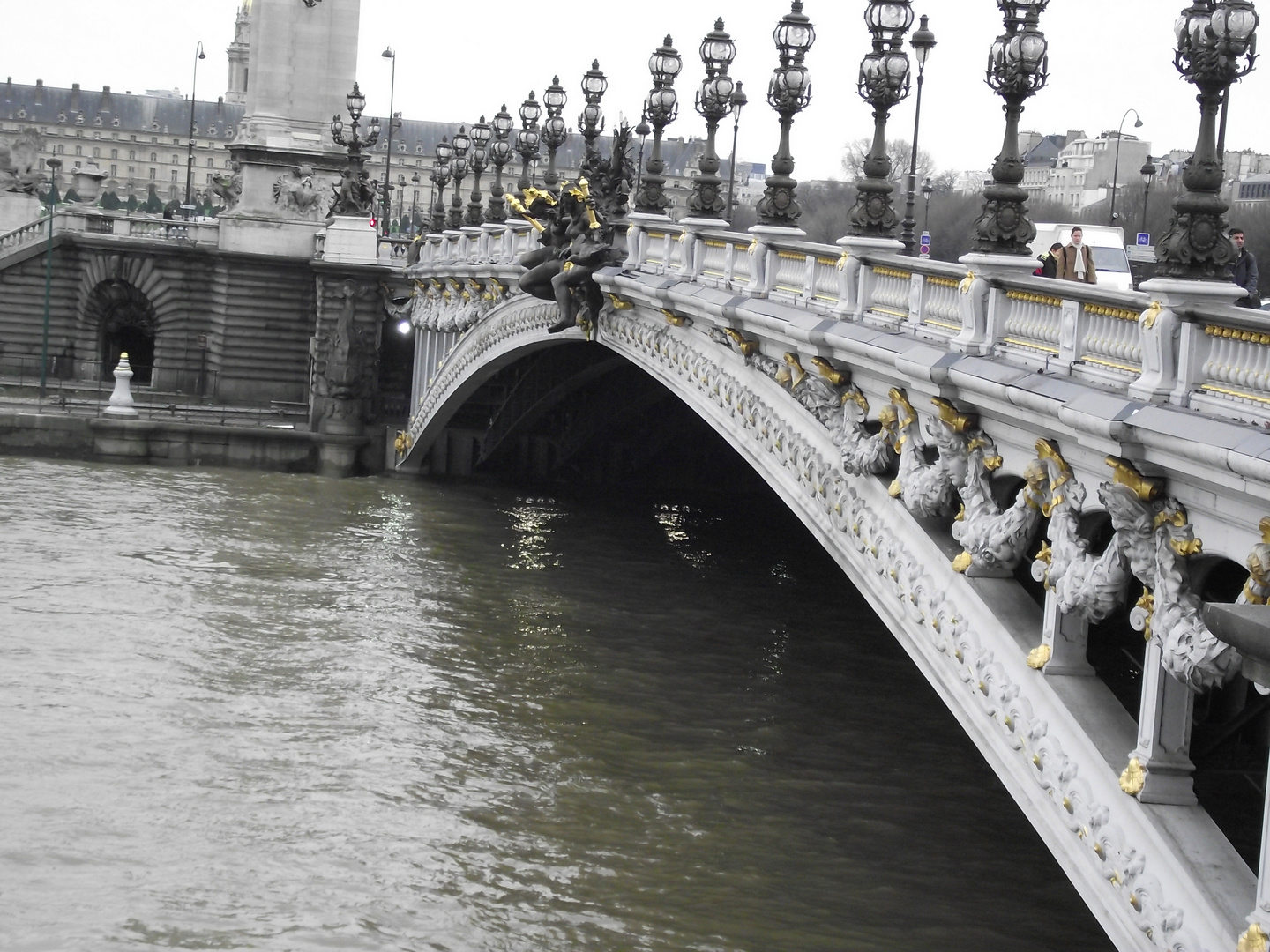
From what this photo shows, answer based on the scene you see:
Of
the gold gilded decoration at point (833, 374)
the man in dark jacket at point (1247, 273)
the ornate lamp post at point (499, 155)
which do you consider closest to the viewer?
the man in dark jacket at point (1247, 273)

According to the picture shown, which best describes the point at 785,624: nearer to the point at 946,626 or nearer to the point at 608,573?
the point at 608,573

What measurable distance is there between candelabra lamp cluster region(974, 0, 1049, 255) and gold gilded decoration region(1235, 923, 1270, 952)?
17.1ft

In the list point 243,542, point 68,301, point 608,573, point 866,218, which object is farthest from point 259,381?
point 866,218

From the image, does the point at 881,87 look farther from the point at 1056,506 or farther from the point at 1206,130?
the point at 1206,130

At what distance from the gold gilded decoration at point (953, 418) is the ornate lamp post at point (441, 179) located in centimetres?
3649

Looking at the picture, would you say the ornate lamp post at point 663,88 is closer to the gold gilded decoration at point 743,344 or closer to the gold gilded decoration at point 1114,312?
the gold gilded decoration at point 743,344

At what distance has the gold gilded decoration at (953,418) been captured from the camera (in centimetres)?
1276

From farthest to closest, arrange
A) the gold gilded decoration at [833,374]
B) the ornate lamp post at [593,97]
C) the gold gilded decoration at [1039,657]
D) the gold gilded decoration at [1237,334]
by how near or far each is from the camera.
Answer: the ornate lamp post at [593,97], the gold gilded decoration at [833,374], the gold gilded decoration at [1039,657], the gold gilded decoration at [1237,334]

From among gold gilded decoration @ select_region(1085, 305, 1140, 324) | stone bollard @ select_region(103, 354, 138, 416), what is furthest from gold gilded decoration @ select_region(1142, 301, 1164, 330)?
stone bollard @ select_region(103, 354, 138, 416)

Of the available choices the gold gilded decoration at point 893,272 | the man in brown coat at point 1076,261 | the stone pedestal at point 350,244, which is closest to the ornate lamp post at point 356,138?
the stone pedestal at point 350,244

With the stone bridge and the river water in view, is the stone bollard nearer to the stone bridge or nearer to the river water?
the river water

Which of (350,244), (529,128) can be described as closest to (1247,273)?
(529,128)

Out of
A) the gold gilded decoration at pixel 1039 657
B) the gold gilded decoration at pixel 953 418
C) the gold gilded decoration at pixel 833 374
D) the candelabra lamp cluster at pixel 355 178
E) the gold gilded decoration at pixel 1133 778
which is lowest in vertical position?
the gold gilded decoration at pixel 1133 778

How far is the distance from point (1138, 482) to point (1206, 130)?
1.85 meters
